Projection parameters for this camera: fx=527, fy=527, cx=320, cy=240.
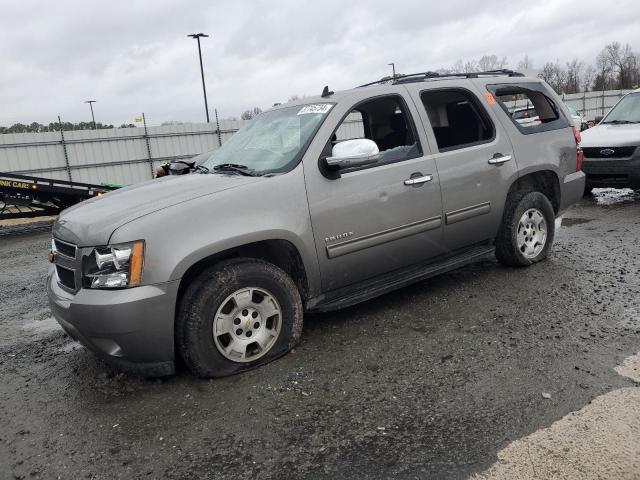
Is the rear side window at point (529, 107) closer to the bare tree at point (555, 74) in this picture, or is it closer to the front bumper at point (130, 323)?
the front bumper at point (130, 323)

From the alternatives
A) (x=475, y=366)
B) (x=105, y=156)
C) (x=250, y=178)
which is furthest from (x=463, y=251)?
(x=105, y=156)

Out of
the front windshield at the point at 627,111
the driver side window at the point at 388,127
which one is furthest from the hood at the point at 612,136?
the driver side window at the point at 388,127

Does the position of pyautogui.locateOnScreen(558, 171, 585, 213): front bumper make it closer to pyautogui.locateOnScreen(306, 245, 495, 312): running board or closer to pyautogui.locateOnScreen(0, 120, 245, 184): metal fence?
pyautogui.locateOnScreen(306, 245, 495, 312): running board

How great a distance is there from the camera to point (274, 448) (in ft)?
8.60

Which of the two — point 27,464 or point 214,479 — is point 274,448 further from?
point 27,464

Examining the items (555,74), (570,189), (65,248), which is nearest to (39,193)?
(65,248)

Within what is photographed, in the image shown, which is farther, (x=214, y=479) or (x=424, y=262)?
(x=424, y=262)

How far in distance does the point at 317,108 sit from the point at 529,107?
8.60 feet

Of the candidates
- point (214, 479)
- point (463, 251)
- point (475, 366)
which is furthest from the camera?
point (463, 251)

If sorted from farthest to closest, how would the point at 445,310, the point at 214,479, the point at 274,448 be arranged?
1. the point at 445,310
2. the point at 274,448
3. the point at 214,479

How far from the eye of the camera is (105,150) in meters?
18.4

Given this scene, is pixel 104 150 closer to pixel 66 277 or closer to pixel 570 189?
pixel 66 277

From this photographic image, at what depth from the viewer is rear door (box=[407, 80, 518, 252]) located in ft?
14.3

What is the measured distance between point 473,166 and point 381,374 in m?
2.09
